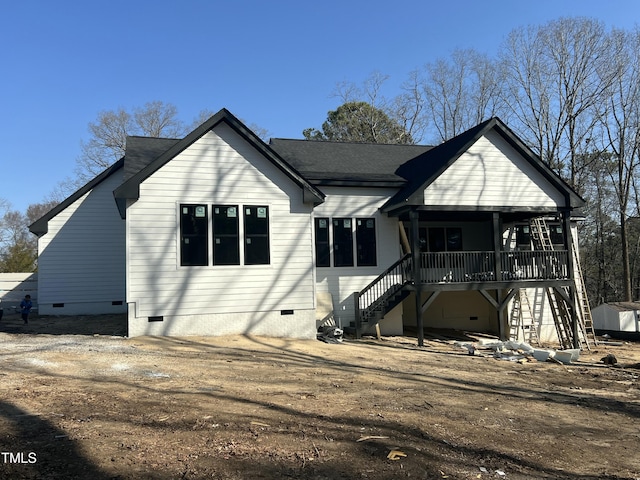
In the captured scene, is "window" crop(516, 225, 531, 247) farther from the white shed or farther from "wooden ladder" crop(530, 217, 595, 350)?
the white shed

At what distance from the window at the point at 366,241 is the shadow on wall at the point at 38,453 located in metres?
12.8

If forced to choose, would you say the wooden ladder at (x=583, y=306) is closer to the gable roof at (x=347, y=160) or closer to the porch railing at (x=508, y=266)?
the porch railing at (x=508, y=266)

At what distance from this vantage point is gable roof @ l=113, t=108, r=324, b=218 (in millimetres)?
12898

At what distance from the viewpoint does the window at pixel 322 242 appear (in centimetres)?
1683

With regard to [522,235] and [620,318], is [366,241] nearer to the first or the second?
[522,235]

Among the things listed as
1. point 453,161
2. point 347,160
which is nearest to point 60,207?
point 347,160

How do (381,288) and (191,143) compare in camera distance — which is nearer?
(191,143)

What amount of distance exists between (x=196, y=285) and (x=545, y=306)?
1414 cm

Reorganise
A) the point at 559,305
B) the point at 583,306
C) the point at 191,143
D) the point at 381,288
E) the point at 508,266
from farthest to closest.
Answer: the point at 583,306 → the point at 559,305 → the point at 381,288 → the point at 508,266 → the point at 191,143

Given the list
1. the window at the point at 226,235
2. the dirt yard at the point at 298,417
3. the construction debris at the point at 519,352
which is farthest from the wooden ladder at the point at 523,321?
the window at the point at 226,235

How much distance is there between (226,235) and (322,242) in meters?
4.08

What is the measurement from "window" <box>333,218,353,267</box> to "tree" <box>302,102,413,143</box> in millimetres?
25541

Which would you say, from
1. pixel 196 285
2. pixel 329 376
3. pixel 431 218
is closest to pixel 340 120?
pixel 431 218

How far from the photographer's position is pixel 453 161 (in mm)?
16219
